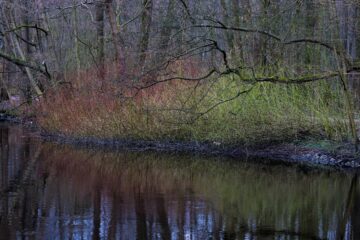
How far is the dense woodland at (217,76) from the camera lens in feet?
53.8

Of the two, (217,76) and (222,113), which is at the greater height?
(217,76)

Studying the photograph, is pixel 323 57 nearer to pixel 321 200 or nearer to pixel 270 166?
pixel 270 166

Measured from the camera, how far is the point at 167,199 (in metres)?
11.5

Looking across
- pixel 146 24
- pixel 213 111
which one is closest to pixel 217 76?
pixel 213 111

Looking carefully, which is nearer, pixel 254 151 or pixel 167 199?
pixel 167 199

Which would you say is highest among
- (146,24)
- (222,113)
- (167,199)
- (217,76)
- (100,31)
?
(100,31)

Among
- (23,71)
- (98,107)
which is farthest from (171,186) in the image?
(23,71)

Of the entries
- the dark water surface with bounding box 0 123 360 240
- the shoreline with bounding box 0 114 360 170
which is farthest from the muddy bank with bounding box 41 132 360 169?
the dark water surface with bounding box 0 123 360 240

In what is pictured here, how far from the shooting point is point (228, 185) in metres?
13.3

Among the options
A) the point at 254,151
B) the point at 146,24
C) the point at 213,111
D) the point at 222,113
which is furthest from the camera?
the point at 146,24

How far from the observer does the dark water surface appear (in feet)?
30.1

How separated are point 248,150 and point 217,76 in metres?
2.55

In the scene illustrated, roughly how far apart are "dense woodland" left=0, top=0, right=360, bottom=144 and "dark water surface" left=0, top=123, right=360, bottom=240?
2.00 m

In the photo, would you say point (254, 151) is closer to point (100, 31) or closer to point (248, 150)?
point (248, 150)
